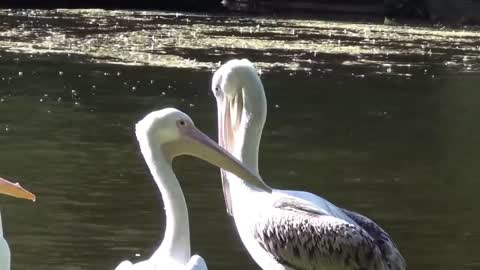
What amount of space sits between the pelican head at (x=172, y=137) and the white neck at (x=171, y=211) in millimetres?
22

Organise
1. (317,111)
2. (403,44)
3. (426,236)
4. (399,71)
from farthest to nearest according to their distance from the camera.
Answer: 1. (403,44)
2. (399,71)
3. (317,111)
4. (426,236)

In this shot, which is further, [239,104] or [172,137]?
[239,104]

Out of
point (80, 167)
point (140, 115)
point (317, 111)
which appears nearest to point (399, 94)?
point (317, 111)

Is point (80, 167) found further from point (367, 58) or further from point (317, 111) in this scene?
point (367, 58)

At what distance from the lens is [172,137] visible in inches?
216

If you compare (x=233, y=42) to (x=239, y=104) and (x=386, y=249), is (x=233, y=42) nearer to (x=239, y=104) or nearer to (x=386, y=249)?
(x=239, y=104)

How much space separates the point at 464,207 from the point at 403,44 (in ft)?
58.4

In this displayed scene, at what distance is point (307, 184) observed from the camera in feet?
34.5

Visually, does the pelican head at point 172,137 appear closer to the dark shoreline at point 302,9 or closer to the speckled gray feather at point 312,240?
the speckled gray feather at point 312,240

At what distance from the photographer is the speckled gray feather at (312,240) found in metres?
6.07

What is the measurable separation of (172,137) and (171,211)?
1.17 feet

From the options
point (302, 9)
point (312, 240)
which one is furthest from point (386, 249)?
point (302, 9)

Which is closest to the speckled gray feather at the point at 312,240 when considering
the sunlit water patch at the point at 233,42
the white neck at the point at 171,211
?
the white neck at the point at 171,211

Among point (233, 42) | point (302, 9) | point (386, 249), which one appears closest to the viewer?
point (386, 249)
